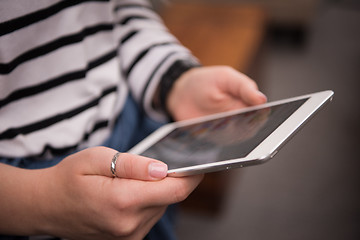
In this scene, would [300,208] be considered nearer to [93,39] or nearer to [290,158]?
[290,158]

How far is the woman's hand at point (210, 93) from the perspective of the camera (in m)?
0.55

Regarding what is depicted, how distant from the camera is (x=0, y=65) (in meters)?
0.43

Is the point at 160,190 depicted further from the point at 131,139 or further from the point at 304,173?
the point at 304,173

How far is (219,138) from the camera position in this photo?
474mm

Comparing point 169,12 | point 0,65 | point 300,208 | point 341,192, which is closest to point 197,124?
point 0,65

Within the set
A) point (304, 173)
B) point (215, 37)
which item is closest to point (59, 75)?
point (215, 37)

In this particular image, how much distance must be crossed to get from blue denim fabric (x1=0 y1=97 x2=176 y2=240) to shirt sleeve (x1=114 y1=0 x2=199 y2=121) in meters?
0.03

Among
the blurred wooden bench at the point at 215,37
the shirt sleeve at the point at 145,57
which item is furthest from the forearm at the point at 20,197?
the blurred wooden bench at the point at 215,37

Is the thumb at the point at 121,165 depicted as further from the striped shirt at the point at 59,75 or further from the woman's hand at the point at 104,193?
the striped shirt at the point at 59,75

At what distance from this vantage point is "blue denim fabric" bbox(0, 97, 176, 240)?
0.50 m

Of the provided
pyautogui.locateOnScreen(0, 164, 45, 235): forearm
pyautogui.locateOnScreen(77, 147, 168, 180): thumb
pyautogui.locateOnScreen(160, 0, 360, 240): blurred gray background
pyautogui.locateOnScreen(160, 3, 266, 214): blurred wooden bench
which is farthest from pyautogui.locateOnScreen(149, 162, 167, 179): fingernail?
pyautogui.locateOnScreen(160, 0, 360, 240): blurred gray background

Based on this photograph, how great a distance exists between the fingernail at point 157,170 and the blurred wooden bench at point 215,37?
2.29 ft

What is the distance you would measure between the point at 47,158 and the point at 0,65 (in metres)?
0.16

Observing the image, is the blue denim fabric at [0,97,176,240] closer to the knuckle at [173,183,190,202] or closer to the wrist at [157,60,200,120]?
the wrist at [157,60,200,120]
